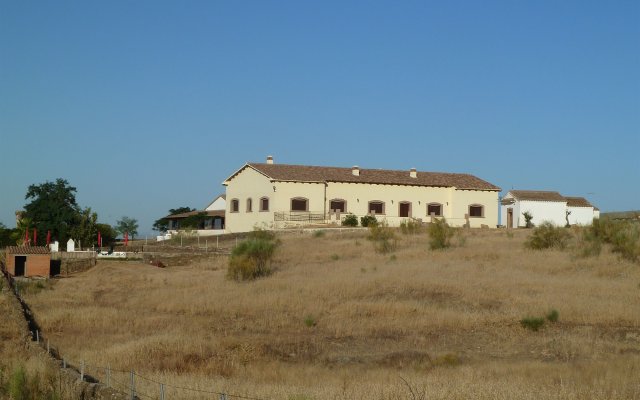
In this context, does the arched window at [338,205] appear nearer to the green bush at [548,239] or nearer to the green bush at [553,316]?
the green bush at [548,239]

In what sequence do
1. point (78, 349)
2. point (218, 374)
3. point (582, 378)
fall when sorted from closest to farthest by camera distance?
1. point (582, 378)
2. point (218, 374)
3. point (78, 349)

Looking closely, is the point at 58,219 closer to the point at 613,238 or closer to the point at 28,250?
the point at 28,250

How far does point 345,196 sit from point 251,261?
2499 centimetres

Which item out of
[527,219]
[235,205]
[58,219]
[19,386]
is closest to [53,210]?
[58,219]

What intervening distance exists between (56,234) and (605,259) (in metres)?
42.1

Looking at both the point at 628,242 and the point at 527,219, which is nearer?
the point at 628,242

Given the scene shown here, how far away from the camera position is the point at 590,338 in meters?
21.9

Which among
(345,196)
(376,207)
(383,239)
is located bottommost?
(383,239)

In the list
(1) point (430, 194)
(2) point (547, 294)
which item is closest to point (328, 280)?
(2) point (547, 294)

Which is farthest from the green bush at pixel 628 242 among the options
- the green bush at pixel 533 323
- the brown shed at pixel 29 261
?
the brown shed at pixel 29 261

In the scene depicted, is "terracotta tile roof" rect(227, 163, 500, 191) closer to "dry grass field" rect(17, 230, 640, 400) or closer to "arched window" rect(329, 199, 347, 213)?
"arched window" rect(329, 199, 347, 213)

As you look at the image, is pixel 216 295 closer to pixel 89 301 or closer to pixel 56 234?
pixel 89 301

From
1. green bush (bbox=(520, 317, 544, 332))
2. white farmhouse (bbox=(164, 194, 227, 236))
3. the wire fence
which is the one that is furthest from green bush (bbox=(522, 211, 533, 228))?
the wire fence

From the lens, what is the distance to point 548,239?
41.0 meters
